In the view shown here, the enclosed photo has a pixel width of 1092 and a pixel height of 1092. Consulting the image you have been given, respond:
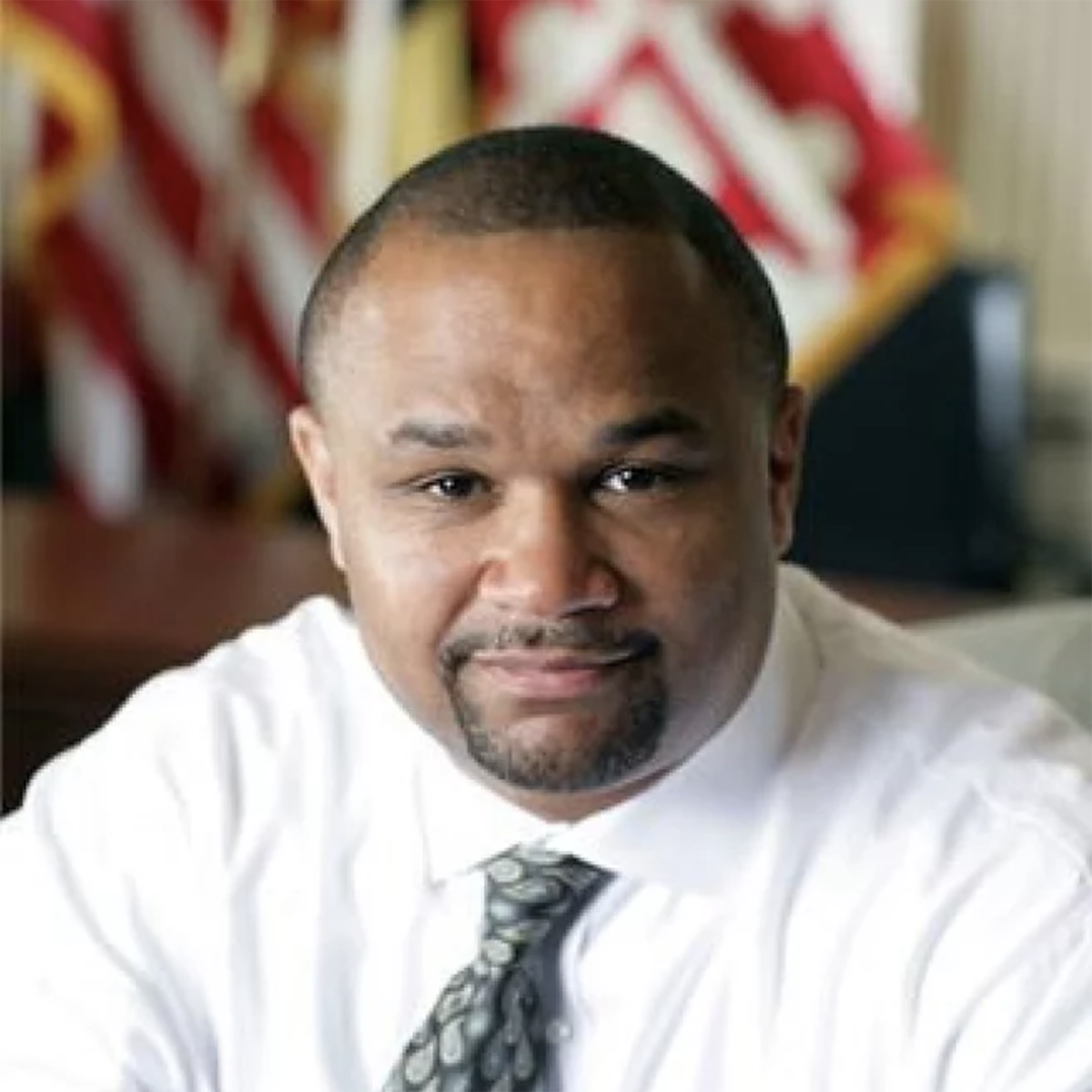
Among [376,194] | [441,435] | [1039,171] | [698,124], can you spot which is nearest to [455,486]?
[441,435]

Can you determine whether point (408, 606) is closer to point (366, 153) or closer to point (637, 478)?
→ point (637, 478)

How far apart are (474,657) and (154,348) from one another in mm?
2381

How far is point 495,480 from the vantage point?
1.21 meters

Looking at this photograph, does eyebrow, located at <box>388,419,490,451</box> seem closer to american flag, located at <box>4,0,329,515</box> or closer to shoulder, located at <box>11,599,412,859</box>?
shoulder, located at <box>11,599,412,859</box>

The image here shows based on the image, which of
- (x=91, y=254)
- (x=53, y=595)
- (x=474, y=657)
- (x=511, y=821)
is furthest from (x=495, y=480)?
(x=91, y=254)

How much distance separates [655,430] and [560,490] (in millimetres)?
46

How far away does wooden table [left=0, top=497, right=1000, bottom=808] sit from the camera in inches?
96.7

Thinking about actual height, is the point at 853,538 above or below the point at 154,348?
below

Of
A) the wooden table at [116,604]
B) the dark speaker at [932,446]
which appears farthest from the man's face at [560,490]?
the dark speaker at [932,446]

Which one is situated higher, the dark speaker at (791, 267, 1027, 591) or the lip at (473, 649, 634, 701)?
the dark speaker at (791, 267, 1027, 591)

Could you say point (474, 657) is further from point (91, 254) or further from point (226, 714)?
point (91, 254)

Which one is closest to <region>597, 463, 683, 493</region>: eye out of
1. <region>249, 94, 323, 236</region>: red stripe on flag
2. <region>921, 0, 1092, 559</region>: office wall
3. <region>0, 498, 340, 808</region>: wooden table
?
<region>0, 498, 340, 808</region>: wooden table

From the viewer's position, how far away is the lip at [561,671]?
119cm

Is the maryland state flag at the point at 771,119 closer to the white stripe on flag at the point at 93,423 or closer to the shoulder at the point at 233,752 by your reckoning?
the white stripe on flag at the point at 93,423
